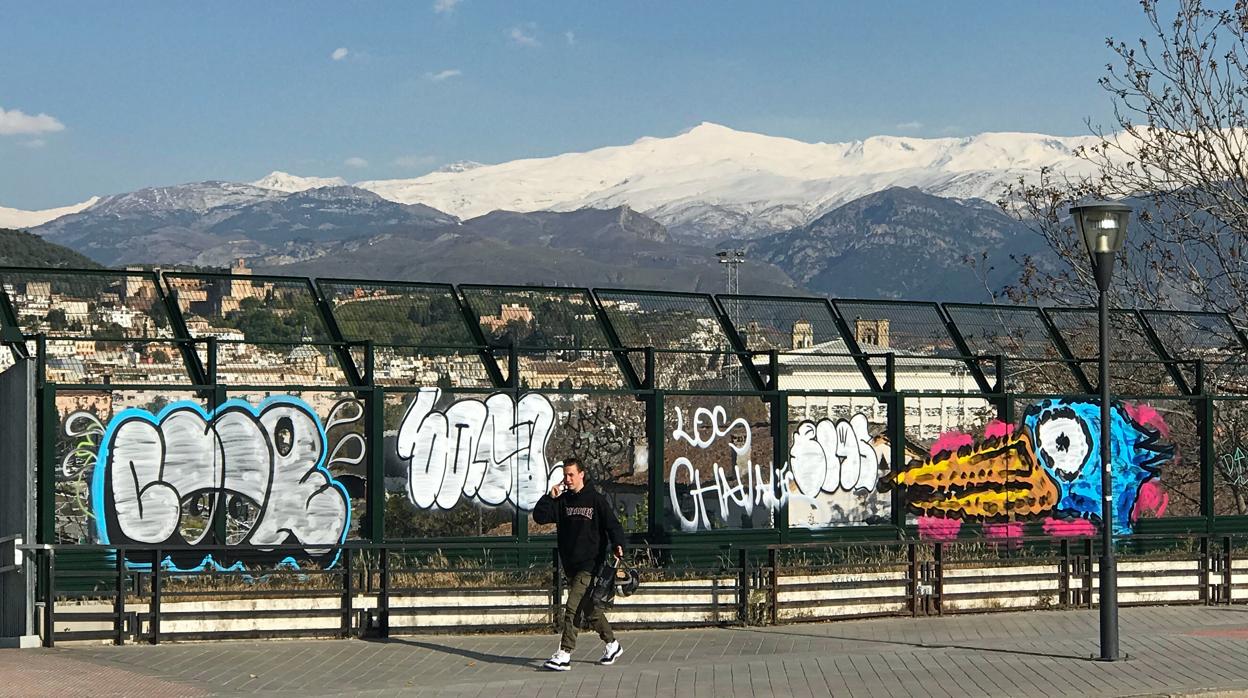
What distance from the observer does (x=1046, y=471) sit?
18.8m

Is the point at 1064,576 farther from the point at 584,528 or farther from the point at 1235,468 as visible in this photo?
the point at 584,528

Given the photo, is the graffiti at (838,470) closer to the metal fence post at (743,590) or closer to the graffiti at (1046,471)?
the graffiti at (1046,471)

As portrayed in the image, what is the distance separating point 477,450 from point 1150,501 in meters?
9.30

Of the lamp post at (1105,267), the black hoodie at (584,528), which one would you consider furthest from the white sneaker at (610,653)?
the lamp post at (1105,267)

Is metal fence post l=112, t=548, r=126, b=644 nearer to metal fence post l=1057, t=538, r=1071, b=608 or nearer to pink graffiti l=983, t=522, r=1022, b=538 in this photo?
pink graffiti l=983, t=522, r=1022, b=538

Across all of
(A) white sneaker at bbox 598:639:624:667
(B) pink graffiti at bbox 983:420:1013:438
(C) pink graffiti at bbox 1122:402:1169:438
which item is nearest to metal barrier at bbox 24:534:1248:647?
(B) pink graffiti at bbox 983:420:1013:438

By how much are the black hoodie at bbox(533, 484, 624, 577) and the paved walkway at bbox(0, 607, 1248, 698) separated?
91cm

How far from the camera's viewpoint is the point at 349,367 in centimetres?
1600

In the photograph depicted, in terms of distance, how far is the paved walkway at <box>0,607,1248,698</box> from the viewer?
11656mm

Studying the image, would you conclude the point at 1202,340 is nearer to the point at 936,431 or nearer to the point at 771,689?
the point at 936,431

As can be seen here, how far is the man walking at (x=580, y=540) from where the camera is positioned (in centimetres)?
1258

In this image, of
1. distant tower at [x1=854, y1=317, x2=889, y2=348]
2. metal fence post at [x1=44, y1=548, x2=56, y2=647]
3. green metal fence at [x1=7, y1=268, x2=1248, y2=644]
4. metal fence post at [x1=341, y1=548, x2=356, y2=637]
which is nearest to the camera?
metal fence post at [x1=44, y1=548, x2=56, y2=647]

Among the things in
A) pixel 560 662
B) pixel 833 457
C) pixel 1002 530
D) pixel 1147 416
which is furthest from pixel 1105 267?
pixel 1147 416

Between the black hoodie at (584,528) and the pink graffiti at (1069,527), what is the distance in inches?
311
